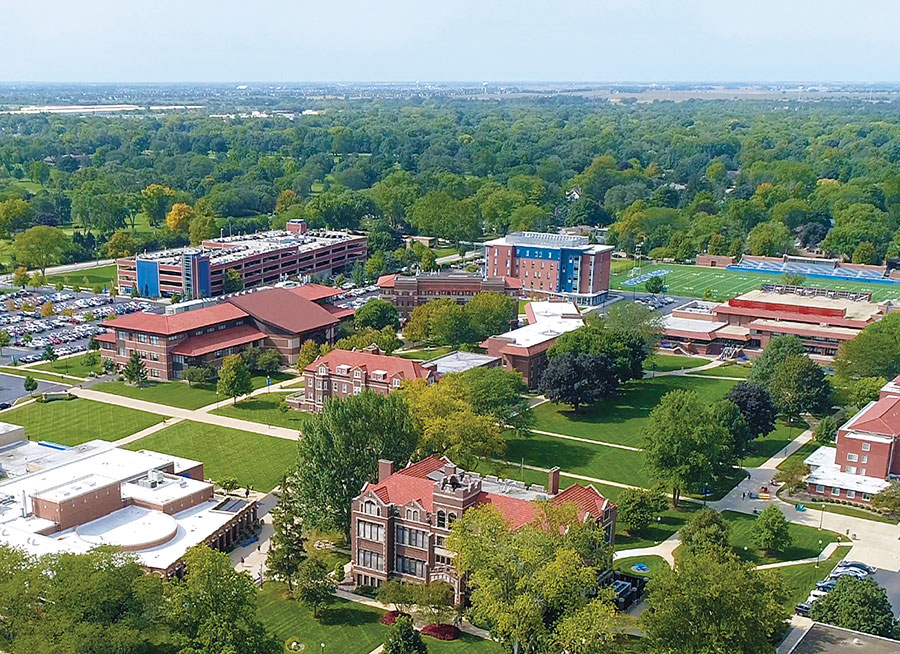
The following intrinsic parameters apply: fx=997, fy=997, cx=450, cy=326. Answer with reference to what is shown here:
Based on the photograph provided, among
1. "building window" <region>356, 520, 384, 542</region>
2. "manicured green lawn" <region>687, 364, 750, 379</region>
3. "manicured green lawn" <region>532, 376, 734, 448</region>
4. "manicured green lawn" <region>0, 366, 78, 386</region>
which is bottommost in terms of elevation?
"manicured green lawn" <region>0, 366, 78, 386</region>

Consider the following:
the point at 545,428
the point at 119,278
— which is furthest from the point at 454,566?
the point at 119,278

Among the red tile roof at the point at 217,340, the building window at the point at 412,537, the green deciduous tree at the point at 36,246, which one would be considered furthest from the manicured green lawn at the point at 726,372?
the green deciduous tree at the point at 36,246

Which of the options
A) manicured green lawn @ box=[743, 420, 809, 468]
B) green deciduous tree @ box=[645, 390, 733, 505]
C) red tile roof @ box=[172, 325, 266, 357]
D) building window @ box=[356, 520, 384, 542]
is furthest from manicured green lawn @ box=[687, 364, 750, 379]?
building window @ box=[356, 520, 384, 542]

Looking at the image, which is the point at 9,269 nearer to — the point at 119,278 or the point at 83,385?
the point at 119,278

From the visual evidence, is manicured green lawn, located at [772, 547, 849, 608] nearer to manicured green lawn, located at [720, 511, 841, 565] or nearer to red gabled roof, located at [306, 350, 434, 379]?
manicured green lawn, located at [720, 511, 841, 565]

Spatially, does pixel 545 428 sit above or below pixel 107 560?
below

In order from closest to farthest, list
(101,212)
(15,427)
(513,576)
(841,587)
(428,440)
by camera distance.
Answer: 1. (513,576)
2. (841,587)
3. (428,440)
4. (15,427)
5. (101,212)
